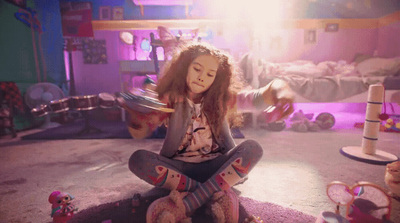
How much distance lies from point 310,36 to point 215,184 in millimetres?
4740

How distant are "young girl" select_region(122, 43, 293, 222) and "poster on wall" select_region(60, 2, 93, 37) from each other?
4.19 m

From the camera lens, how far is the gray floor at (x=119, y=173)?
44.8 inches

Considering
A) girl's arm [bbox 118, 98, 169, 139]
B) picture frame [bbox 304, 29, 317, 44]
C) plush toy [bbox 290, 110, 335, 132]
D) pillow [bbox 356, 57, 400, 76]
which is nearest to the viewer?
girl's arm [bbox 118, 98, 169, 139]

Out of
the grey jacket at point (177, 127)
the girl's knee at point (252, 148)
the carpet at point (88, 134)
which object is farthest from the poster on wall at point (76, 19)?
the girl's knee at point (252, 148)

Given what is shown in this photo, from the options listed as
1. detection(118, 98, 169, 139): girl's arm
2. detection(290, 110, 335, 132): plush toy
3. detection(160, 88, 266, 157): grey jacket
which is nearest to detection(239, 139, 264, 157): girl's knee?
detection(160, 88, 266, 157): grey jacket

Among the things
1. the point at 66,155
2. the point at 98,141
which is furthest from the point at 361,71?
the point at 66,155

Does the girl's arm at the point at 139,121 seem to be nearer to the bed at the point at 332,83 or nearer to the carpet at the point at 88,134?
the carpet at the point at 88,134

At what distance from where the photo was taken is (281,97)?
848 millimetres

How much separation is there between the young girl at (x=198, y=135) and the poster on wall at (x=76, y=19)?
165 inches

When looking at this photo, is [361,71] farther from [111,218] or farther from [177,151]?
[111,218]

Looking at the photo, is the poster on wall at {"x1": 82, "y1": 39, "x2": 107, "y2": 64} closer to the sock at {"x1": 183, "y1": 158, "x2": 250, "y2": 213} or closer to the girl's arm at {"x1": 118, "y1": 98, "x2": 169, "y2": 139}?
the girl's arm at {"x1": 118, "y1": 98, "x2": 169, "y2": 139}

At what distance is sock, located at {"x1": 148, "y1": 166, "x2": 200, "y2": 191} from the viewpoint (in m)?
0.92

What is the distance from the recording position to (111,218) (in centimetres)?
97

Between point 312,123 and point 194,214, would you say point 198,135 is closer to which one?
point 194,214
